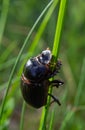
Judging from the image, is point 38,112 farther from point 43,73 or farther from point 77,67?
point 43,73

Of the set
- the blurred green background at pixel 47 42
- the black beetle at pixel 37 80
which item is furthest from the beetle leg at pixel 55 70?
the blurred green background at pixel 47 42

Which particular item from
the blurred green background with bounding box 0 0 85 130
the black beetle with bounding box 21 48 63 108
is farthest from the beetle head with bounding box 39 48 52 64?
the blurred green background with bounding box 0 0 85 130

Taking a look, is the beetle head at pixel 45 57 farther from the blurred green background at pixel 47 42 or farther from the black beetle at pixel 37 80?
the blurred green background at pixel 47 42

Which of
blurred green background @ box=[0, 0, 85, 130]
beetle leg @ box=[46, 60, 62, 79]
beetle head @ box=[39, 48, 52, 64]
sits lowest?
beetle leg @ box=[46, 60, 62, 79]

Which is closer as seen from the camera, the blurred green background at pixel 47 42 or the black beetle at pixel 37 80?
the black beetle at pixel 37 80

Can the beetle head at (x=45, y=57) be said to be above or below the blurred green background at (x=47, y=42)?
below

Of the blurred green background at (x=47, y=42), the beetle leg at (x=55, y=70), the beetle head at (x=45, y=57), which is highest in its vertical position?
the blurred green background at (x=47, y=42)

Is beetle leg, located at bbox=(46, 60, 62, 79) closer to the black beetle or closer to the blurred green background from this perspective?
the black beetle

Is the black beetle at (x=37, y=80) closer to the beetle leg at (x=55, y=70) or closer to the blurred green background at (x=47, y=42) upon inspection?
the beetle leg at (x=55, y=70)
